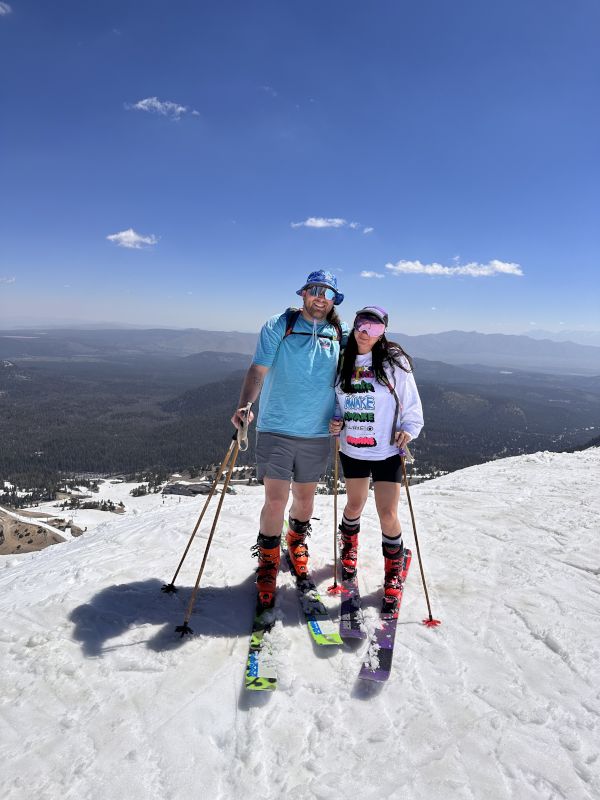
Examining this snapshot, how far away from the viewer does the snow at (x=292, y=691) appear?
284 cm

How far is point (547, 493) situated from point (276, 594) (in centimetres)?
768

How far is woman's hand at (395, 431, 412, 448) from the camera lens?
4480 millimetres

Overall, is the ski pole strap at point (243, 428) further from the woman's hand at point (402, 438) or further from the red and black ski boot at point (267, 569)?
the woman's hand at point (402, 438)

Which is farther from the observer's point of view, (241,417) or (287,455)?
(287,455)

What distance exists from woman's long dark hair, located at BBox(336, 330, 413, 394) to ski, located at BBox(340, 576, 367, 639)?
7.85 ft

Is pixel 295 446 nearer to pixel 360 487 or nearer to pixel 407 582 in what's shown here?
pixel 360 487

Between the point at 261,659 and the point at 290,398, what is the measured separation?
2.48 meters

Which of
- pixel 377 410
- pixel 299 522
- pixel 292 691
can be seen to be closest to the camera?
pixel 292 691

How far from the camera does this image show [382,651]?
13.4 feet

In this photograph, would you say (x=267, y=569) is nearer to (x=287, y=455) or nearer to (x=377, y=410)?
(x=287, y=455)

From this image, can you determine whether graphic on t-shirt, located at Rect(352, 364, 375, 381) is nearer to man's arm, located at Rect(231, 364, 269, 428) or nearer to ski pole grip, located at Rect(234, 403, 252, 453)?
man's arm, located at Rect(231, 364, 269, 428)

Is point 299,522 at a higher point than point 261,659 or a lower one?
higher

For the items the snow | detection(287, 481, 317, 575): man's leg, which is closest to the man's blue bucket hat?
detection(287, 481, 317, 575): man's leg

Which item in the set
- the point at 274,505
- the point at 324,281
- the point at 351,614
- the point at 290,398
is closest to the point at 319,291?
the point at 324,281
